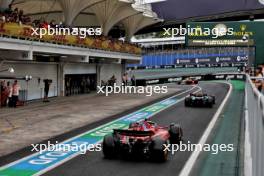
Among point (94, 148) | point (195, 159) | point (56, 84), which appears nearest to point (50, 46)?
point (56, 84)

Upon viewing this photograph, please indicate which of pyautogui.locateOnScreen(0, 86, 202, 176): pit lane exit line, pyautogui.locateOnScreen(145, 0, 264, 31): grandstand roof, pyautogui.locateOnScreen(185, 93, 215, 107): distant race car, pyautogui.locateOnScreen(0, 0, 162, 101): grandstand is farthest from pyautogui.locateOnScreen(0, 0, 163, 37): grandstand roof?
pyautogui.locateOnScreen(0, 86, 202, 176): pit lane exit line

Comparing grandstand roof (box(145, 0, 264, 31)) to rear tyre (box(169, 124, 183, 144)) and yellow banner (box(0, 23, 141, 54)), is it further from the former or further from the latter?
rear tyre (box(169, 124, 183, 144))

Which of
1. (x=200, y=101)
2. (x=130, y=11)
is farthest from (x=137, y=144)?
(x=130, y=11)

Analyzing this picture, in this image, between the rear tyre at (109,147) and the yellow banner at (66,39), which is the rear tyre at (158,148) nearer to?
the rear tyre at (109,147)

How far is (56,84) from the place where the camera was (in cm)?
3288

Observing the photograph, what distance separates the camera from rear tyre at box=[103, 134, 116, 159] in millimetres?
10816

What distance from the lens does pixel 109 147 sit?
35.8 ft

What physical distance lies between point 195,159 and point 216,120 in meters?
8.47

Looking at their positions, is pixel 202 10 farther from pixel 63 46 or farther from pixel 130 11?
pixel 63 46

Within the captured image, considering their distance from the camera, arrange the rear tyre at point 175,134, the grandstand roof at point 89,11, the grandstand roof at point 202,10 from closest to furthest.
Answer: the rear tyre at point 175,134 < the grandstand roof at point 89,11 < the grandstand roof at point 202,10

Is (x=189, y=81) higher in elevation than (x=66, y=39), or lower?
lower

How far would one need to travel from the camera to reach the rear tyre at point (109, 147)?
10.8m

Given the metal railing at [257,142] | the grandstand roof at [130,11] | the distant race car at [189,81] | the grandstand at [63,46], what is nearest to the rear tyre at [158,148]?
the metal railing at [257,142]

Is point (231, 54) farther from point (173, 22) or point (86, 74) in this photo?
point (86, 74)
